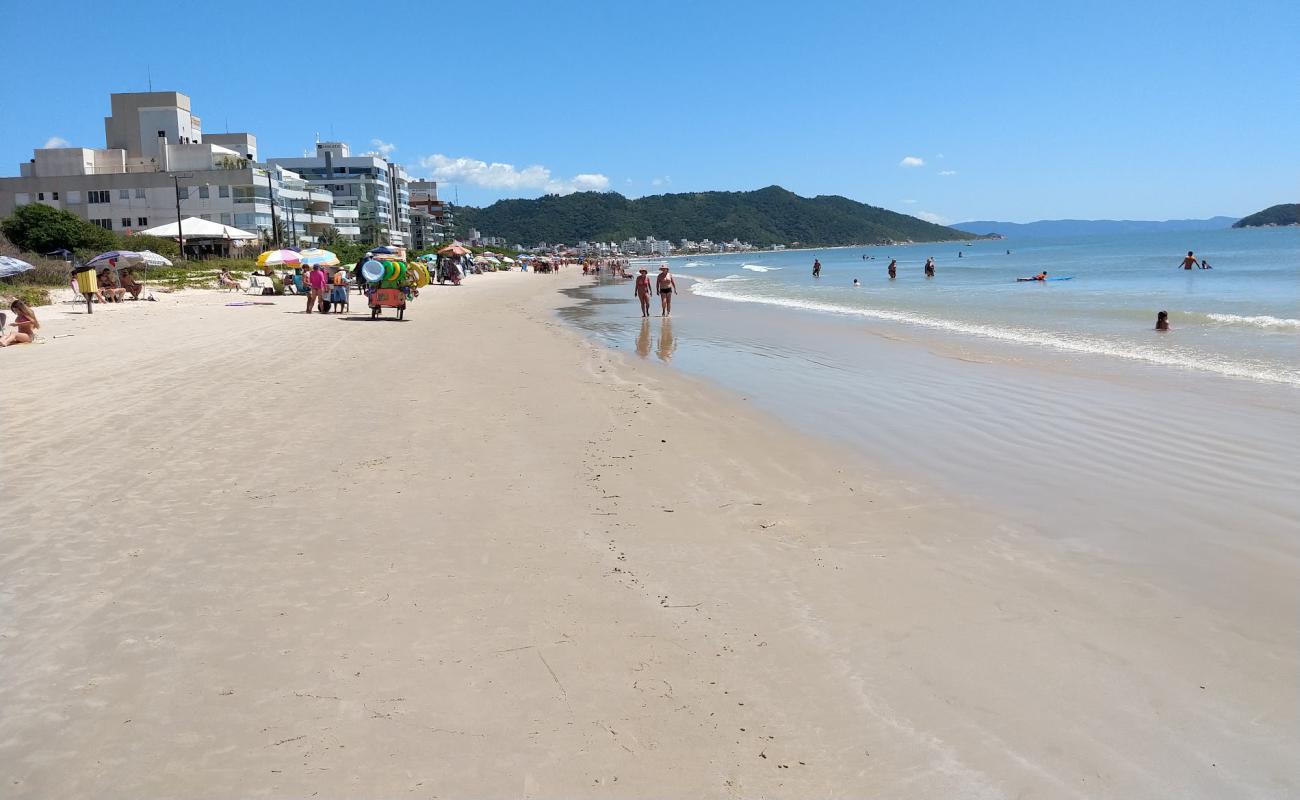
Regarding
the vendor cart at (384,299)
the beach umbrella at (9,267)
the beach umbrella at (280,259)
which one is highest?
the beach umbrella at (280,259)

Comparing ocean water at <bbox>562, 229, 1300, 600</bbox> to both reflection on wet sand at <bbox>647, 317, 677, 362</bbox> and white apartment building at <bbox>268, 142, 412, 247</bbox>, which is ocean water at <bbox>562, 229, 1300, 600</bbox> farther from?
white apartment building at <bbox>268, 142, 412, 247</bbox>

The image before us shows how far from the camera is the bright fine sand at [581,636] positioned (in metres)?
2.93

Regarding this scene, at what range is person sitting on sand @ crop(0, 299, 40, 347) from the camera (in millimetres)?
13992

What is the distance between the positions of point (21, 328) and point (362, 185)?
88063mm

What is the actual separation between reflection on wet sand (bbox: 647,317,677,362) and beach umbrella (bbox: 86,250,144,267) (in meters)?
17.1

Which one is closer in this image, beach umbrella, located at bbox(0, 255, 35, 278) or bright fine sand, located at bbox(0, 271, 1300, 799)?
bright fine sand, located at bbox(0, 271, 1300, 799)

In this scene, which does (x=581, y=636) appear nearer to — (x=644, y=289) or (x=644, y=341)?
(x=644, y=341)

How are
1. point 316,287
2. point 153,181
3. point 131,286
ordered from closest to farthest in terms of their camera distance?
point 316,287 < point 131,286 < point 153,181

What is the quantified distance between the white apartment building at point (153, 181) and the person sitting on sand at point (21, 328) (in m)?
55.1

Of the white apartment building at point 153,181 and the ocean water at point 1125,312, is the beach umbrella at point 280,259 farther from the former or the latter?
the white apartment building at point 153,181

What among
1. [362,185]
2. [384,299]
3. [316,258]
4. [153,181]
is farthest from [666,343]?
[362,185]

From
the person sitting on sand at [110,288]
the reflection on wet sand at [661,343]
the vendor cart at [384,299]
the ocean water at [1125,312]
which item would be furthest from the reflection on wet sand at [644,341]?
the person sitting on sand at [110,288]

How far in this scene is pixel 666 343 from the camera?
16.9 metres

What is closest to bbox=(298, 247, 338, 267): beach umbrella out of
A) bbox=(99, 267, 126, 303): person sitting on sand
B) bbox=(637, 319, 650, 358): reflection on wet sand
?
bbox=(99, 267, 126, 303): person sitting on sand
